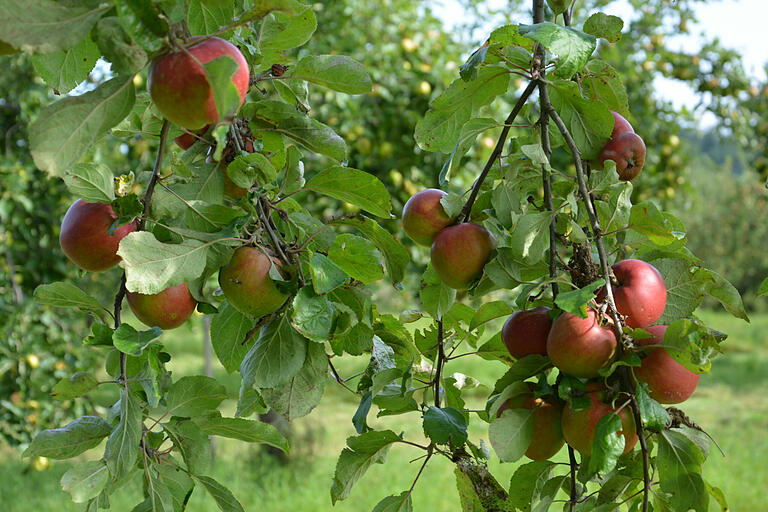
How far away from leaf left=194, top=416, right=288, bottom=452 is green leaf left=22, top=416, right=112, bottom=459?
0.10 metres

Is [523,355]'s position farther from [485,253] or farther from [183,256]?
[183,256]

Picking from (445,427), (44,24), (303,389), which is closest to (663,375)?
(445,427)

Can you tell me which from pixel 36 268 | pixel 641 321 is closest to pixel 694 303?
pixel 641 321

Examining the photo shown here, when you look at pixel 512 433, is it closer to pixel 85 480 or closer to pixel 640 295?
pixel 640 295

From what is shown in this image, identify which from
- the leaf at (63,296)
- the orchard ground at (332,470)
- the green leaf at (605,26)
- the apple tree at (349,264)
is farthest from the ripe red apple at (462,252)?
the orchard ground at (332,470)

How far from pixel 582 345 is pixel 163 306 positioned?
1.24 ft

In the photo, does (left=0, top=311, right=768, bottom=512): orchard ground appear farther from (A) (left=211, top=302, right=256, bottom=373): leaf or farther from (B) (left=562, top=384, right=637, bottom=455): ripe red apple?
(B) (left=562, top=384, right=637, bottom=455): ripe red apple

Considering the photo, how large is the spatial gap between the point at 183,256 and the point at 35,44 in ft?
0.65

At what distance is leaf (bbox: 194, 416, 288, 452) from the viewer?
0.71 meters

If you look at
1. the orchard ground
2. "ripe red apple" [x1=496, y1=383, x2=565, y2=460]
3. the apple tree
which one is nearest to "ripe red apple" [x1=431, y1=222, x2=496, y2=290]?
the apple tree

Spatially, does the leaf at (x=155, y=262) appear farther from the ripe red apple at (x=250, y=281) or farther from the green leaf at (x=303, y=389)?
the green leaf at (x=303, y=389)

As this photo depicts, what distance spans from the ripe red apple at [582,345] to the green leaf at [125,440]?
0.37m

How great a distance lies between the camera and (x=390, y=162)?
9.15 feet

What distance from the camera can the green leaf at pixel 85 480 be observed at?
0.60 metres
